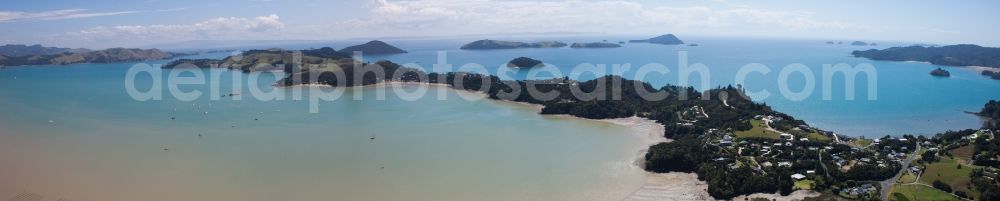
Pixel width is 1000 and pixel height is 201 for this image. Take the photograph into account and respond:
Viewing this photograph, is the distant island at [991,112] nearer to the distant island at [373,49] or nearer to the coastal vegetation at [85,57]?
the distant island at [373,49]

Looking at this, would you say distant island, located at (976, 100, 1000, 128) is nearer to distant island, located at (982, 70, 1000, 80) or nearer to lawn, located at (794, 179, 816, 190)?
lawn, located at (794, 179, 816, 190)

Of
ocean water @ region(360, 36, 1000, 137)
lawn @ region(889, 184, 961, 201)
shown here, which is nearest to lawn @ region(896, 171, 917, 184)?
lawn @ region(889, 184, 961, 201)

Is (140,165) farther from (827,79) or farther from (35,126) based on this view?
(827,79)

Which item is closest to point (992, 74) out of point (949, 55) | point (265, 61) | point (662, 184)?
point (949, 55)

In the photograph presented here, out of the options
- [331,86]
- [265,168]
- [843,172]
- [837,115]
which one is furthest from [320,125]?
[837,115]

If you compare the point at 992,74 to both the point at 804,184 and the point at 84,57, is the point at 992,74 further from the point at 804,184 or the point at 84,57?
the point at 84,57

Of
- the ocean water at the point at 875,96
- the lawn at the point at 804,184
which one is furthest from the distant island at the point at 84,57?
the lawn at the point at 804,184

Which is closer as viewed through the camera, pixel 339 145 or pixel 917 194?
pixel 917 194
